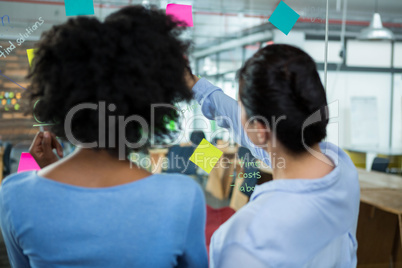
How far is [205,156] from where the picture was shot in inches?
67.0

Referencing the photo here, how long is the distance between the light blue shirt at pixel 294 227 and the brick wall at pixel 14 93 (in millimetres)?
962

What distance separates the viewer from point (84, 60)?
2.44 feet

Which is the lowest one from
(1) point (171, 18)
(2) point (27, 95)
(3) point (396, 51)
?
(2) point (27, 95)

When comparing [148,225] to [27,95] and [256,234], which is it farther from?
[27,95]

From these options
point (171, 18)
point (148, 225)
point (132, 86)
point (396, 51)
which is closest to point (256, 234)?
point (148, 225)

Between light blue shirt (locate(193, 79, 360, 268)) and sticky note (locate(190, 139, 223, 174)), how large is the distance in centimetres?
82

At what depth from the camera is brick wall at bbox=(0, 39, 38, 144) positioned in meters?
1.44

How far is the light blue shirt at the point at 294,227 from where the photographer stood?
2.60 feet

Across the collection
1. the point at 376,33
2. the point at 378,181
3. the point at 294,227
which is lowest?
the point at 378,181

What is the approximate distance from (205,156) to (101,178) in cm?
97

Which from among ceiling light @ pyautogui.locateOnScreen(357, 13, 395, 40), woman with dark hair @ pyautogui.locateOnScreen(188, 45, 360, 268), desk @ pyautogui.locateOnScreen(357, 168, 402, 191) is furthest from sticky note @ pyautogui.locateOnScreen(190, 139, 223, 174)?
ceiling light @ pyautogui.locateOnScreen(357, 13, 395, 40)

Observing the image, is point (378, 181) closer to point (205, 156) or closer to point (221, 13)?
point (221, 13)

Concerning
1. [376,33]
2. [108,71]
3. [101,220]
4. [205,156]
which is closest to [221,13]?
[376,33]

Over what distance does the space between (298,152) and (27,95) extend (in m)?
0.63
